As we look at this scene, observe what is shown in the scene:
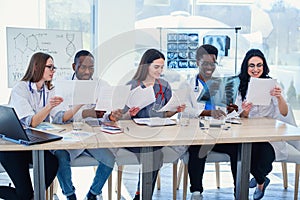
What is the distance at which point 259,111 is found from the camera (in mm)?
2941

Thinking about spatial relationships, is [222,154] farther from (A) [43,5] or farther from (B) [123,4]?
(A) [43,5]

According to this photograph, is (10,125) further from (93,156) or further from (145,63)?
(145,63)

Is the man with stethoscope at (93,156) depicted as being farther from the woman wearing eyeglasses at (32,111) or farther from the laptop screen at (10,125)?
the laptop screen at (10,125)

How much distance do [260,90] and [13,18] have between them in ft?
9.56

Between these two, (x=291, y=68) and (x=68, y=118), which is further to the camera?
(x=291, y=68)

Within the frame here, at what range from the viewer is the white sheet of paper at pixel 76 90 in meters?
2.39

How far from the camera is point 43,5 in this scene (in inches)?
176

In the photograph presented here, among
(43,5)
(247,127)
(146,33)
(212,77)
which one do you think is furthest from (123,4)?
(247,127)

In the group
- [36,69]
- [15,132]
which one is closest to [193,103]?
[36,69]

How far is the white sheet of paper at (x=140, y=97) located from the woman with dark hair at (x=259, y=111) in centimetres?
71

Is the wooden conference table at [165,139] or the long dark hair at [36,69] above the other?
the long dark hair at [36,69]

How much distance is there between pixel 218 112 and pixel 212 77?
505 mm

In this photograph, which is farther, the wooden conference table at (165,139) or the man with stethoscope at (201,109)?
the man with stethoscope at (201,109)

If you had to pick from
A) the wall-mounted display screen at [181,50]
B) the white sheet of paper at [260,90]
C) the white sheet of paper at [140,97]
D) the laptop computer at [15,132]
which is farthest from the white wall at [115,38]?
the laptop computer at [15,132]
